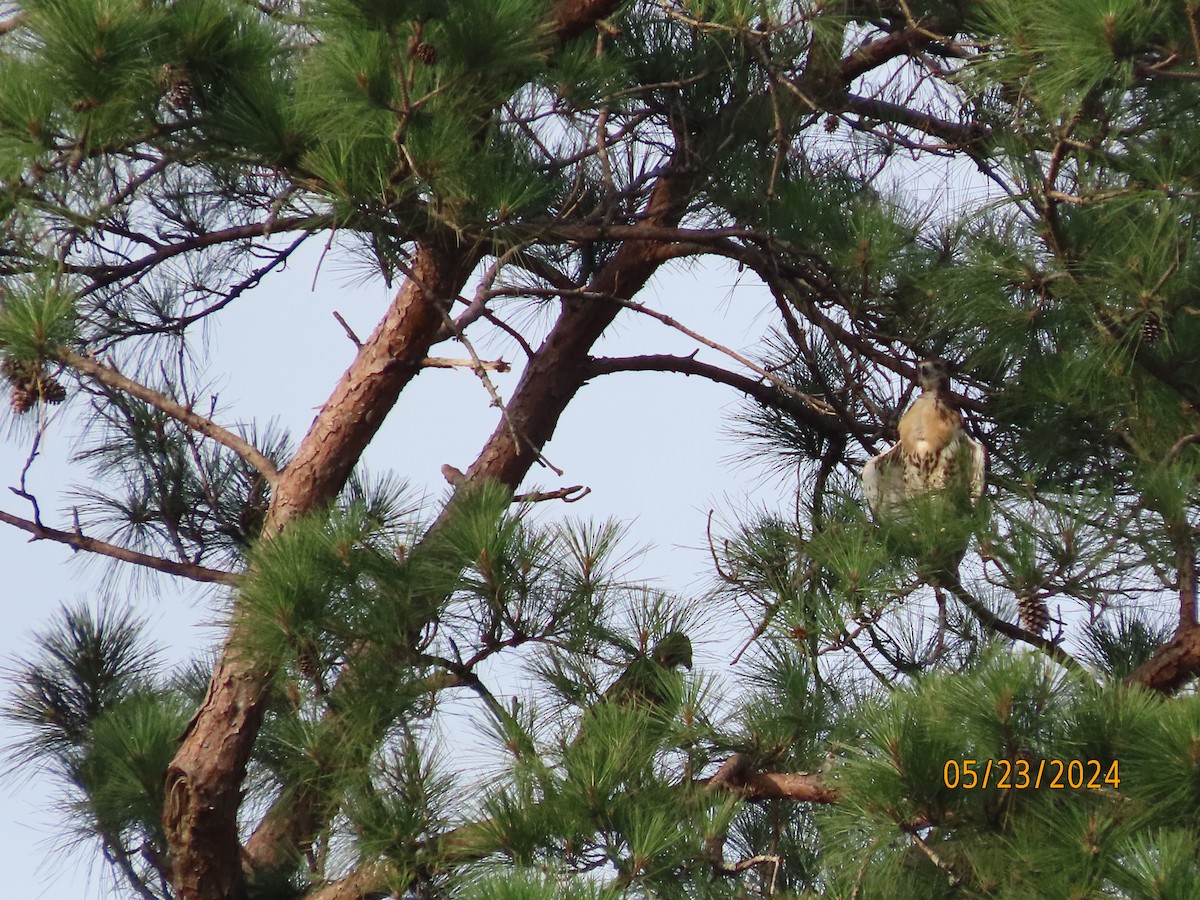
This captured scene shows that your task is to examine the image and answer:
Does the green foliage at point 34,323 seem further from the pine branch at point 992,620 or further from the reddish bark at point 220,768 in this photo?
the pine branch at point 992,620

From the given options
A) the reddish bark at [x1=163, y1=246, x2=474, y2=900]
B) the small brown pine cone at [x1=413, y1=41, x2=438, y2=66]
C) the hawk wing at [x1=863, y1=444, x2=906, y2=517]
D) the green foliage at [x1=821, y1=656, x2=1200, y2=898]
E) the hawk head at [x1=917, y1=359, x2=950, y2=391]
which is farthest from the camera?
the hawk wing at [x1=863, y1=444, x2=906, y2=517]

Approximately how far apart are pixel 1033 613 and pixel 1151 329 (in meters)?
0.52

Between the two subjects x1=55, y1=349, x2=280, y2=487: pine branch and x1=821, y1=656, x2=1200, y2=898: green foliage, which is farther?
x1=55, y1=349, x2=280, y2=487: pine branch

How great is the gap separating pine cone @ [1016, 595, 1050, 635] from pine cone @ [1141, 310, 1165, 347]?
474 millimetres

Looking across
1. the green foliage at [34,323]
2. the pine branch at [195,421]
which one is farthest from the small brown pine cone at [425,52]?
the pine branch at [195,421]

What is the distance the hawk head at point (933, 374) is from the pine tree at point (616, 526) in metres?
0.03

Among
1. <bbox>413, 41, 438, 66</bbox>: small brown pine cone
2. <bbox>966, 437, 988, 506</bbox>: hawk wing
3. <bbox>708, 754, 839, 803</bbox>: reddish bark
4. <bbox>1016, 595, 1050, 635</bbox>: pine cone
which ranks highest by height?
<bbox>413, 41, 438, 66</bbox>: small brown pine cone

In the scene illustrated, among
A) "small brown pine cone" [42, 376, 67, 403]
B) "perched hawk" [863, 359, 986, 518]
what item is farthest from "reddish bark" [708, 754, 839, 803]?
"small brown pine cone" [42, 376, 67, 403]

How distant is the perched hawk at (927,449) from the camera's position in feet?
10.6

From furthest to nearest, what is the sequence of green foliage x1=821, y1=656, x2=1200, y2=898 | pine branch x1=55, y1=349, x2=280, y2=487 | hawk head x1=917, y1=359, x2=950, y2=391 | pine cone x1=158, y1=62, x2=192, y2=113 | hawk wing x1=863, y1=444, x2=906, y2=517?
1. hawk wing x1=863, y1=444, x2=906, y2=517
2. hawk head x1=917, y1=359, x2=950, y2=391
3. pine branch x1=55, y1=349, x2=280, y2=487
4. pine cone x1=158, y1=62, x2=192, y2=113
5. green foliage x1=821, y1=656, x2=1200, y2=898

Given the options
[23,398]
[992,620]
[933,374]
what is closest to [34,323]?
[23,398]

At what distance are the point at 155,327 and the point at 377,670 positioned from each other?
1.07m
